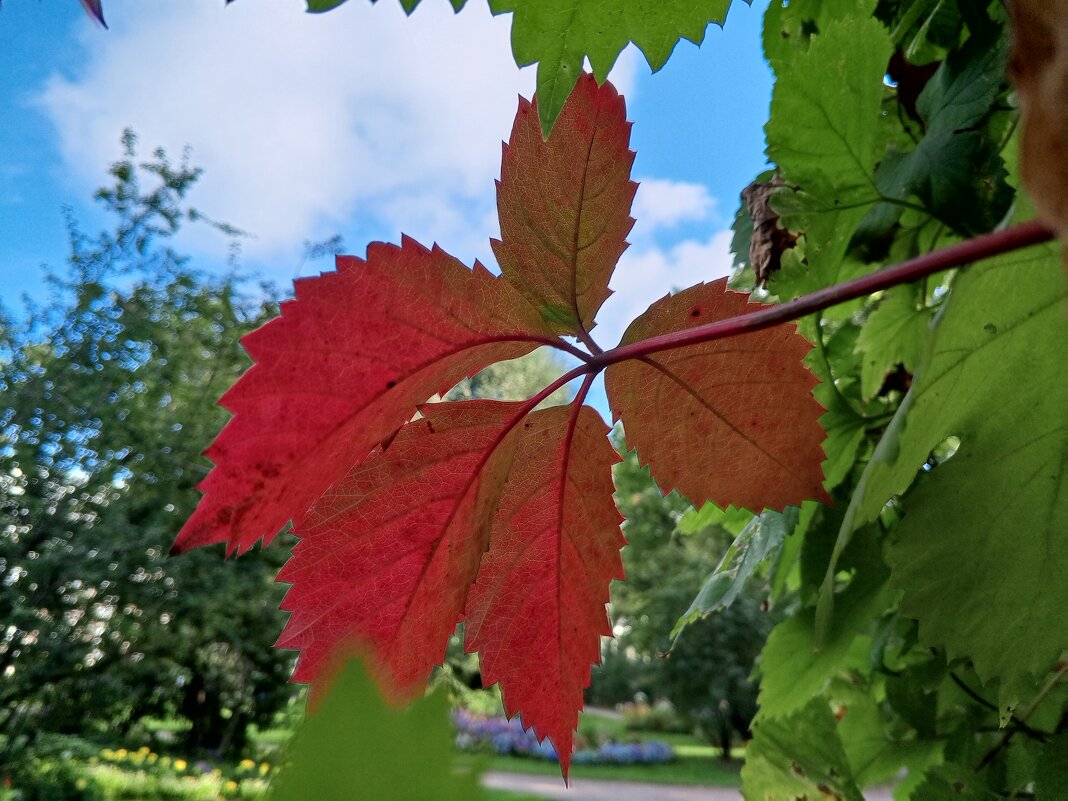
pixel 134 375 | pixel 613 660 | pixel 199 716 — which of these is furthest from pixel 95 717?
pixel 613 660

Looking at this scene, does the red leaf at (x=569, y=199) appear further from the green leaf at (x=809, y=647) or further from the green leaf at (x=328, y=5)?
the green leaf at (x=809, y=647)

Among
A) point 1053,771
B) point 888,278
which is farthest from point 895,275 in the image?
point 1053,771

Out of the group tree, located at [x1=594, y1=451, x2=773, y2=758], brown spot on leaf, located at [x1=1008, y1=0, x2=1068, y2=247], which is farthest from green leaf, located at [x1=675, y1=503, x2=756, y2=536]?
tree, located at [x1=594, y1=451, x2=773, y2=758]

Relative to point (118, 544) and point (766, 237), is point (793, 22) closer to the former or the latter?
point (766, 237)

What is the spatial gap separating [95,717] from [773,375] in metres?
10.1

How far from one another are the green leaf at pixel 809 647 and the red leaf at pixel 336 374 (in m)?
0.38

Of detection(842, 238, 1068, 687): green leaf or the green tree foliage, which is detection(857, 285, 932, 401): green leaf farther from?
the green tree foliage

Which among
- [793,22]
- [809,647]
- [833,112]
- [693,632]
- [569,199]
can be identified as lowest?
[693,632]

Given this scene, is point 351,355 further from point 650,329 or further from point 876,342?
point 876,342

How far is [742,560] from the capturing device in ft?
1.92

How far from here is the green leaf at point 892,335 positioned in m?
0.50

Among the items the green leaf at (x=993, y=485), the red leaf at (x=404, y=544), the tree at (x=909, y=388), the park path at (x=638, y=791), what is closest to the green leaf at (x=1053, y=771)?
the tree at (x=909, y=388)

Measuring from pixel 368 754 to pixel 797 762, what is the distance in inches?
23.8

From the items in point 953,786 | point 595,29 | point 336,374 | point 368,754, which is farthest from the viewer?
point 953,786
